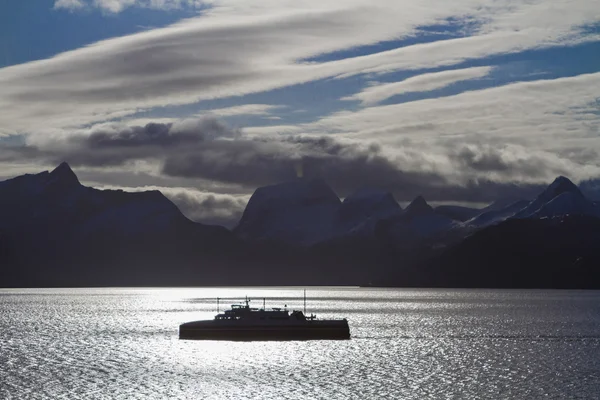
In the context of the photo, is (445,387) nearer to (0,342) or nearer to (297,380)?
(297,380)

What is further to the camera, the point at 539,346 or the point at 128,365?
the point at 539,346

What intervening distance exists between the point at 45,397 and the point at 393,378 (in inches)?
1793

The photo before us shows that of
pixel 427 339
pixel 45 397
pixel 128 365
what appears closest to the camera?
pixel 45 397

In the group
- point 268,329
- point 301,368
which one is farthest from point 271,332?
point 301,368

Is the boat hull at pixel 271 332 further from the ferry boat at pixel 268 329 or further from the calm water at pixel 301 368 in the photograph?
the calm water at pixel 301 368

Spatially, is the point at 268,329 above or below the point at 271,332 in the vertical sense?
above

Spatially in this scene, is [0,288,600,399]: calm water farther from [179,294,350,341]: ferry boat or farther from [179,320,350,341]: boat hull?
[179,320,350,341]: boat hull

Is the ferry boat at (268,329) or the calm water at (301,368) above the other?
the ferry boat at (268,329)

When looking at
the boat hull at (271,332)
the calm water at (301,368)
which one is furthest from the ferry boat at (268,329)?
the calm water at (301,368)

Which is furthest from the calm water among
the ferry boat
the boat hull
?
the boat hull

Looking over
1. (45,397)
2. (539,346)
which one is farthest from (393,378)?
(539,346)

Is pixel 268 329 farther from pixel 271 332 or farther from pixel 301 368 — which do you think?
pixel 301 368

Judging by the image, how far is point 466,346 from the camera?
567ft

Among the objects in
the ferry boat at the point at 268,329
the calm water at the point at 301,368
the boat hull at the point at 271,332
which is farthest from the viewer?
the ferry boat at the point at 268,329
